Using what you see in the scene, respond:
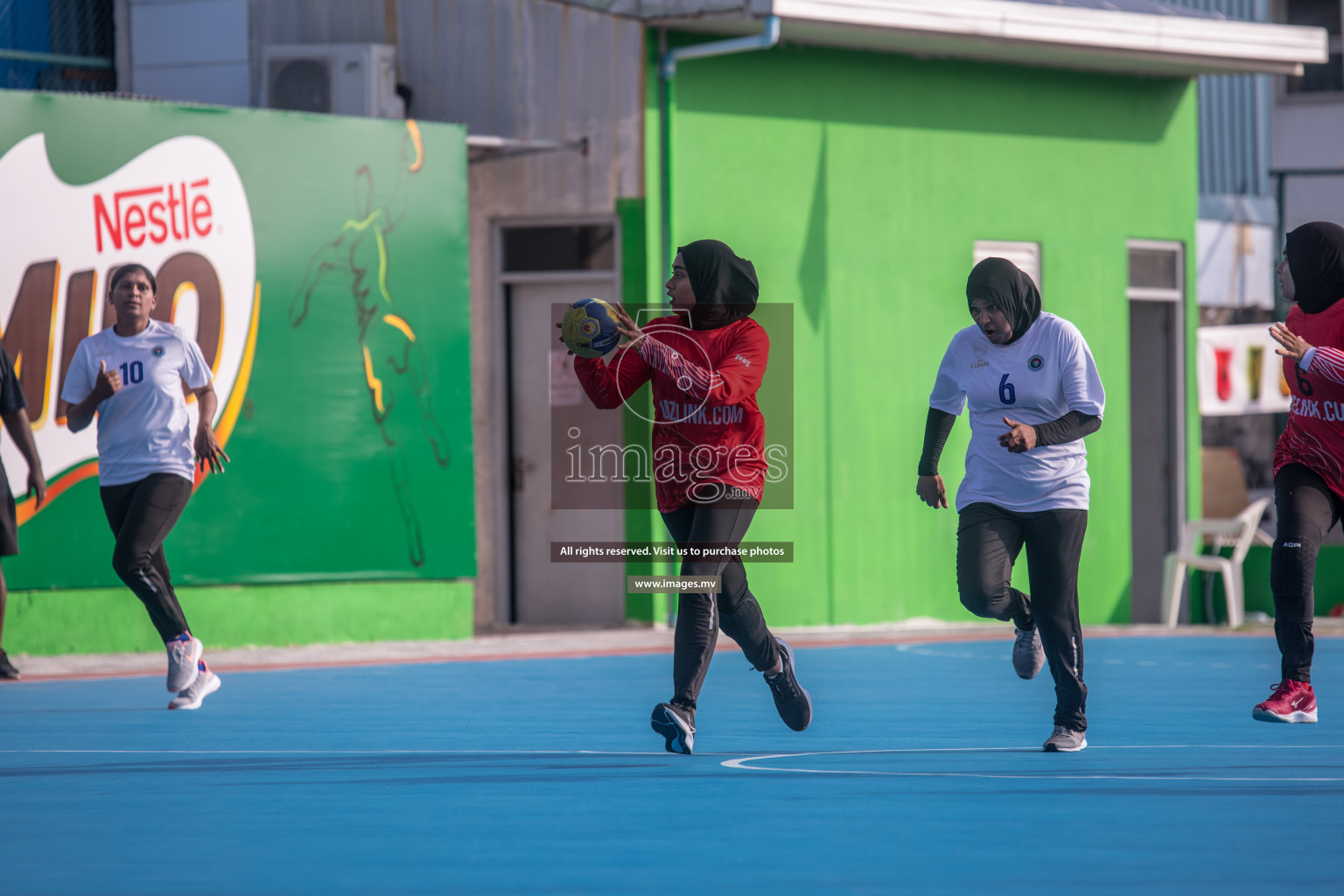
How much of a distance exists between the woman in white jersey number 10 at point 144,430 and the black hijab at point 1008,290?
13.5ft

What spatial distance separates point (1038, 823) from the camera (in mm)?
5812

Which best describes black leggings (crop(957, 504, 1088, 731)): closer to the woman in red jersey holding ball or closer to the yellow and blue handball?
the woman in red jersey holding ball

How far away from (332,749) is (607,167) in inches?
321

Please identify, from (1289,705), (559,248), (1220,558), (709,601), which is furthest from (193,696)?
(1220,558)

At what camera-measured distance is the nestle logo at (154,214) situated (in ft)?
42.8

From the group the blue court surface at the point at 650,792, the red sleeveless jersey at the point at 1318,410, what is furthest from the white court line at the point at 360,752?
the red sleeveless jersey at the point at 1318,410

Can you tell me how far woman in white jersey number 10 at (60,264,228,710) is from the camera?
373 inches

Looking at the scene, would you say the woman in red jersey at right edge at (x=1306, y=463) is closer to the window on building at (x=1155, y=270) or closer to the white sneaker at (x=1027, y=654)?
the white sneaker at (x=1027, y=654)

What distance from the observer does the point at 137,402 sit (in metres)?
9.59

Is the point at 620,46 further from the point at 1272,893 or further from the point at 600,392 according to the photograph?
the point at 1272,893

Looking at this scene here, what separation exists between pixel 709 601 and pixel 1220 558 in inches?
425

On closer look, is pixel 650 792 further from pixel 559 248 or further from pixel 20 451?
pixel 559 248

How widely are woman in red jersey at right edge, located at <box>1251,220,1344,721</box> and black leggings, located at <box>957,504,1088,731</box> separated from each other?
127cm

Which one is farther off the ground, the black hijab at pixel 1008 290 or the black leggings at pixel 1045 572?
the black hijab at pixel 1008 290
